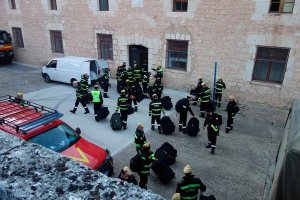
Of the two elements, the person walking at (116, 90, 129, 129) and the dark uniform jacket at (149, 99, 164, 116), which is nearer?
the dark uniform jacket at (149, 99, 164, 116)

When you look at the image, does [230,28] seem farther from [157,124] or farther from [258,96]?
[157,124]

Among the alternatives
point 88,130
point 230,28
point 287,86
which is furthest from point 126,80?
point 287,86

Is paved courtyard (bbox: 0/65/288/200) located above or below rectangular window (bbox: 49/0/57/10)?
below

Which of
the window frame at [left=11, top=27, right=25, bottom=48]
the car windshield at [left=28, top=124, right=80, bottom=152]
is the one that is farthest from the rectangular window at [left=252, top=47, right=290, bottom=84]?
the window frame at [left=11, top=27, right=25, bottom=48]

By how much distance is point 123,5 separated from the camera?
1565 centimetres

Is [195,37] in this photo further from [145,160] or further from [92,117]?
[145,160]

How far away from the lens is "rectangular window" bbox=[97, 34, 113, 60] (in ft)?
56.9

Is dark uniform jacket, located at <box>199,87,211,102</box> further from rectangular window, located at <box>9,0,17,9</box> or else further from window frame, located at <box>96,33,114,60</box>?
rectangular window, located at <box>9,0,17,9</box>

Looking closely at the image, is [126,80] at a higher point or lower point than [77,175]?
lower

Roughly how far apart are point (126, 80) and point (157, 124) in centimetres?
453

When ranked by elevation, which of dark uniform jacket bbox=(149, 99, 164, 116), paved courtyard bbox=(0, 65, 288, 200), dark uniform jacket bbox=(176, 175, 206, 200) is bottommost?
paved courtyard bbox=(0, 65, 288, 200)

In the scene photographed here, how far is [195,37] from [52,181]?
43.1ft

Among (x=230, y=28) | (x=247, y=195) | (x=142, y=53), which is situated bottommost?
(x=247, y=195)

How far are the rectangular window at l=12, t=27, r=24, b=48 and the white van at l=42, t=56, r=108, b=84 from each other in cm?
802
